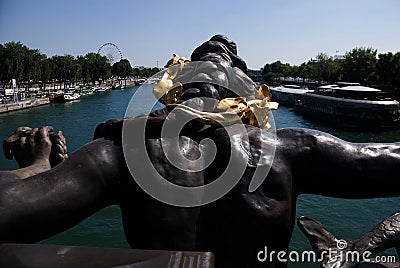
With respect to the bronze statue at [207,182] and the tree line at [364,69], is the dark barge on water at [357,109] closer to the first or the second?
the tree line at [364,69]

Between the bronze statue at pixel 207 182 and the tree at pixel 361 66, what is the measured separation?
53403mm

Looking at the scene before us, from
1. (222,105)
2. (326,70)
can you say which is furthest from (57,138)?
(326,70)

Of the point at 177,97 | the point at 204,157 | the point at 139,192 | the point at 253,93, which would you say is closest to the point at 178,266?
the point at 139,192

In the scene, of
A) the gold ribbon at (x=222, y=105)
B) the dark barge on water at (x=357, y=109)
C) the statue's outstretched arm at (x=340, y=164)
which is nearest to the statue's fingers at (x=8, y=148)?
the gold ribbon at (x=222, y=105)

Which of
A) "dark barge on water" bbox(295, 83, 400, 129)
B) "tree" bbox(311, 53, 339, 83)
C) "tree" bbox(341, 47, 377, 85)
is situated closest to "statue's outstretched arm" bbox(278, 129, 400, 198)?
"dark barge on water" bbox(295, 83, 400, 129)

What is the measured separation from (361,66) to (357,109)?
20102mm

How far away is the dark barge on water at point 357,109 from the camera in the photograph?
33.2m

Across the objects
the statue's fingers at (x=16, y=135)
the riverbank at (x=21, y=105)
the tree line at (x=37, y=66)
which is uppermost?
the tree line at (x=37, y=66)

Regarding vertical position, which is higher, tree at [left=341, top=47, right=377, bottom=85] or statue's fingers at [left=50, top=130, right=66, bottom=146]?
tree at [left=341, top=47, right=377, bottom=85]

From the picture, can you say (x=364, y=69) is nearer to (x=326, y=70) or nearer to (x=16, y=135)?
(x=326, y=70)

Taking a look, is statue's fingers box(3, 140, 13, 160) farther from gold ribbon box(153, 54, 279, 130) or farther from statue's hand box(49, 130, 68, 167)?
gold ribbon box(153, 54, 279, 130)

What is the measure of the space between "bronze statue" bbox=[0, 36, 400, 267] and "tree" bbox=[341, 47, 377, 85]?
53.4 meters

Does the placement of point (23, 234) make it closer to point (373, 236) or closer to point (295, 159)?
point (295, 159)

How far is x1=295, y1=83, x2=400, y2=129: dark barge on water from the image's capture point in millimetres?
33250
